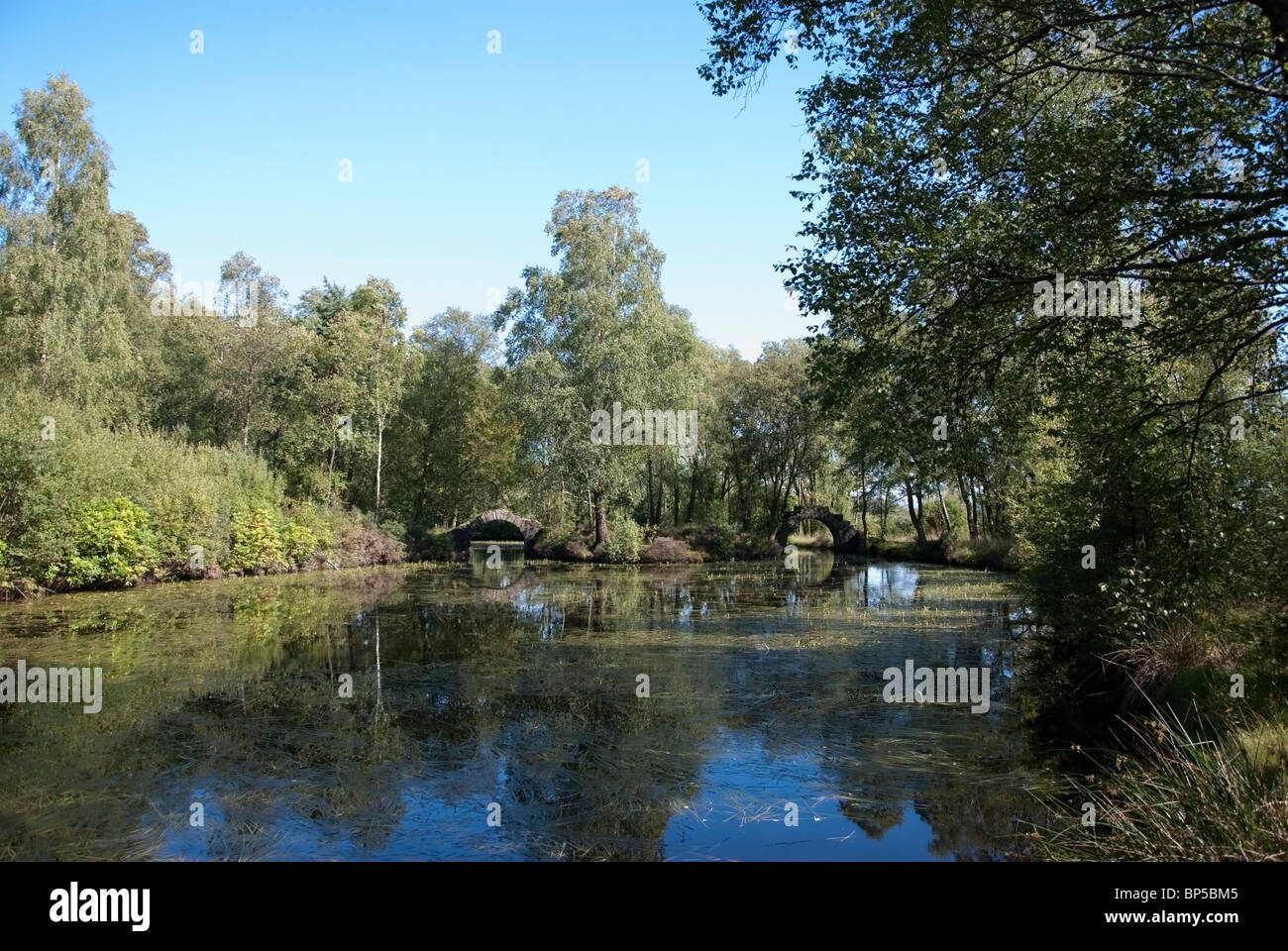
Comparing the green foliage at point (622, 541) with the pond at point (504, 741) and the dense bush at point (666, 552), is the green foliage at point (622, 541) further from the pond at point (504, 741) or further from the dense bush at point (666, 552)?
the pond at point (504, 741)

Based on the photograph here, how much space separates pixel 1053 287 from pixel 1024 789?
4.55 m

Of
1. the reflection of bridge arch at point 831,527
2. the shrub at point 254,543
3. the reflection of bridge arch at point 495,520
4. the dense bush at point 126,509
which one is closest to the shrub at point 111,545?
the dense bush at point 126,509

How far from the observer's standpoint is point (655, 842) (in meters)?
6.12

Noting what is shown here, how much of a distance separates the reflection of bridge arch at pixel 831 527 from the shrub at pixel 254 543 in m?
21.9

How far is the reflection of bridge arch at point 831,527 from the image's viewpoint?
39.5 metres

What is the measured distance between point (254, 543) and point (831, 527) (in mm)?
26469

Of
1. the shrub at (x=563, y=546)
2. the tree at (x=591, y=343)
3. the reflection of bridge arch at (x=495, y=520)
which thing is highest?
the tree at (x=591, y=343)

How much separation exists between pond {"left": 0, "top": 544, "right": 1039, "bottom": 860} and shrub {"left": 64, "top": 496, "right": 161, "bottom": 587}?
2.27 m

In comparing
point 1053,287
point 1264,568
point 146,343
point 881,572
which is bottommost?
point 881,572

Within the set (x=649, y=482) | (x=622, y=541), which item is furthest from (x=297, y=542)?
(x=649, y=482)
